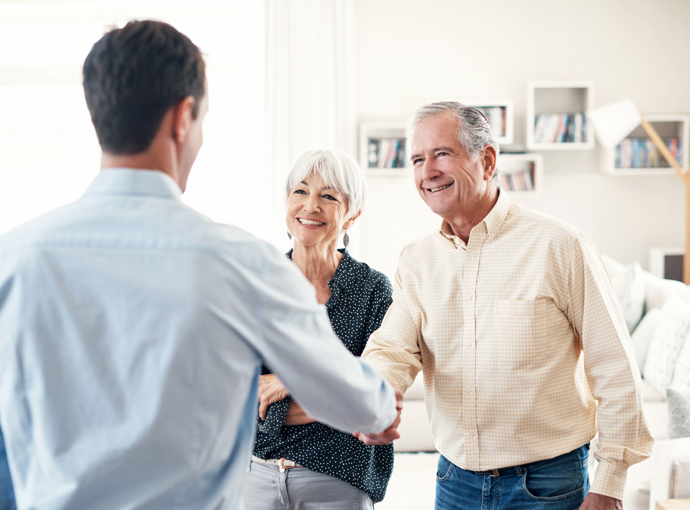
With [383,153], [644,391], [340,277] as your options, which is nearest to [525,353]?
[340,277]

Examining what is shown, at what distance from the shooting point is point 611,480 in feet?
4.01

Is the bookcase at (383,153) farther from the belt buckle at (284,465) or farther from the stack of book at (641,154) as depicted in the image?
the belt buckle at (284,465)

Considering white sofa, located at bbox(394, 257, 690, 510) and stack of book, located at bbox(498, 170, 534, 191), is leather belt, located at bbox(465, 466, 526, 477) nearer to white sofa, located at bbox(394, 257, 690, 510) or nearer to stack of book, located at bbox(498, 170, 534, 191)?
white sofa, located at bbox(394, 257, 690, 510)

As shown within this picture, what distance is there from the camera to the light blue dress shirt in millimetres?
677

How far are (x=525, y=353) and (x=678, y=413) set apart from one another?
1114mm

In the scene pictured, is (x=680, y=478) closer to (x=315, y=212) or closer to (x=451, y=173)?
→ (x=451, y=173)

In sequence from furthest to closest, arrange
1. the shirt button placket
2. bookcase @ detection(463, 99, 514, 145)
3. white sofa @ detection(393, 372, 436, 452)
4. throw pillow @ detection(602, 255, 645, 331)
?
bookcase @ detection(463, 99, 514, 145) < throw pillow @ detection(602, 255, 645, 331) < white sofa @ detection(393, 372, 436, 452) < the shirt button placket

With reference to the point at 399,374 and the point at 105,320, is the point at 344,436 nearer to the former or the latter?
the point at 399,374

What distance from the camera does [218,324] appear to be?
69cm

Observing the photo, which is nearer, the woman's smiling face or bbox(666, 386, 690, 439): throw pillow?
the woman's smiling face

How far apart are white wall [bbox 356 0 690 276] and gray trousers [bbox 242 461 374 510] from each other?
333cm

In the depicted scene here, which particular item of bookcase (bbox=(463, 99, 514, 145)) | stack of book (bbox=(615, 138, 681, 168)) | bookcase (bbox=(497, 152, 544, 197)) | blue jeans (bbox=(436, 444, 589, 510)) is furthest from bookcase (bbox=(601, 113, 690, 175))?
blue jeans (bbox=(436, 444, 589, 510))

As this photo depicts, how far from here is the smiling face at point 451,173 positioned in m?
1.43

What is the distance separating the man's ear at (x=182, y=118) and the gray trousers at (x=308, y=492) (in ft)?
2.99
